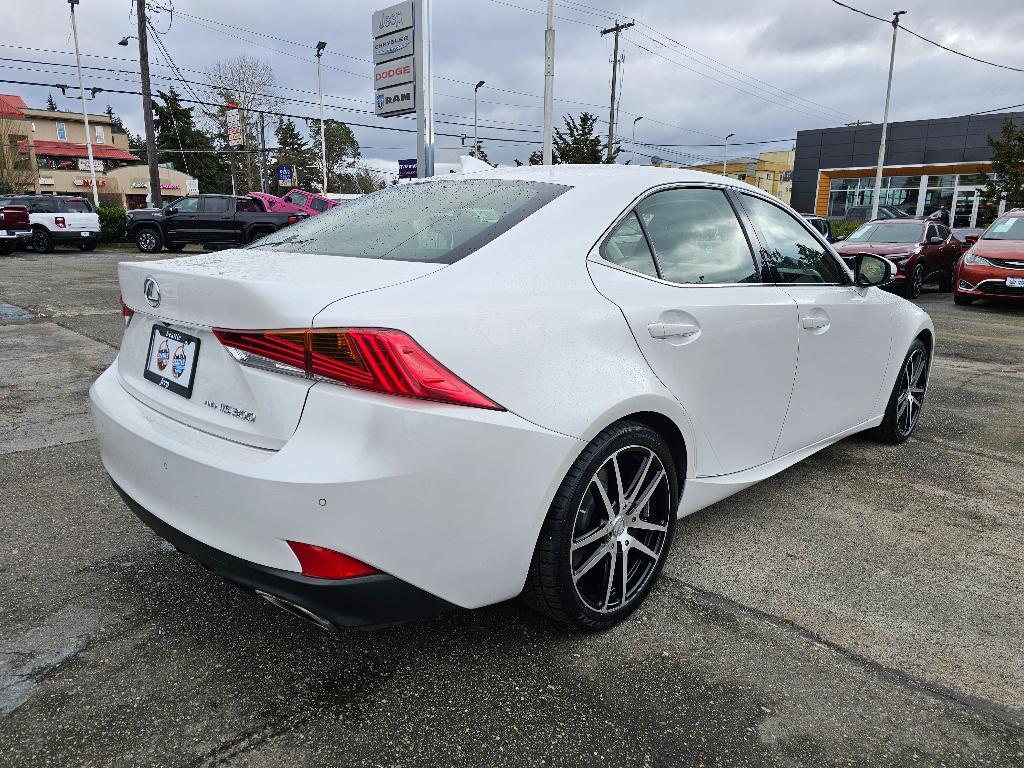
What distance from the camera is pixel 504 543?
1977 mm

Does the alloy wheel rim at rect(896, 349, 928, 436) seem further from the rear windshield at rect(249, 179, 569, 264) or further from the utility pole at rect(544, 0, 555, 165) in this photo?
the utility pole at rect(544, 0, 555, 165)

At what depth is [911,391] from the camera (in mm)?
4480

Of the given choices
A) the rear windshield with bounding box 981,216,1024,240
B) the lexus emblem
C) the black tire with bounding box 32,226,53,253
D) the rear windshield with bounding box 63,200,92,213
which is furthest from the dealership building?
the lexus emblem

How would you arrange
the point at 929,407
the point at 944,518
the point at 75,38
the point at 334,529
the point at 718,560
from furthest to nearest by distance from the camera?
1. the point at 75,38
2. the point at 929,407
3. the point at 944,518
4. the point at 718,560
5. the point at 334,529

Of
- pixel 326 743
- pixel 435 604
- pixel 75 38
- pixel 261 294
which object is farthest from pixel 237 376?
pixel 75 38

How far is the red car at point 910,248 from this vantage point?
42.9 ft

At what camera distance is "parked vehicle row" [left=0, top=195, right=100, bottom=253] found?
1945cm

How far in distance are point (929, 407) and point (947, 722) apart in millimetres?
4089

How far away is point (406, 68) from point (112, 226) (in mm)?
15090

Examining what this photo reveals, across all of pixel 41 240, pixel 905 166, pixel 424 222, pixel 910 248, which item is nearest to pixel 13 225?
pixel 41 240

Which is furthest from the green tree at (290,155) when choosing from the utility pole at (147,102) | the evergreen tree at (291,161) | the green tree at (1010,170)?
the green tree at (1010,170)

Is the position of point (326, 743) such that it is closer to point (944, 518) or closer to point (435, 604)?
point (435, 604)

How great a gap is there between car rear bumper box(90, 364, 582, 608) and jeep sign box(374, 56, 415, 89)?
15891 millimetres

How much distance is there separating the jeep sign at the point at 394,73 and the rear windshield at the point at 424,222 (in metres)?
14.6
